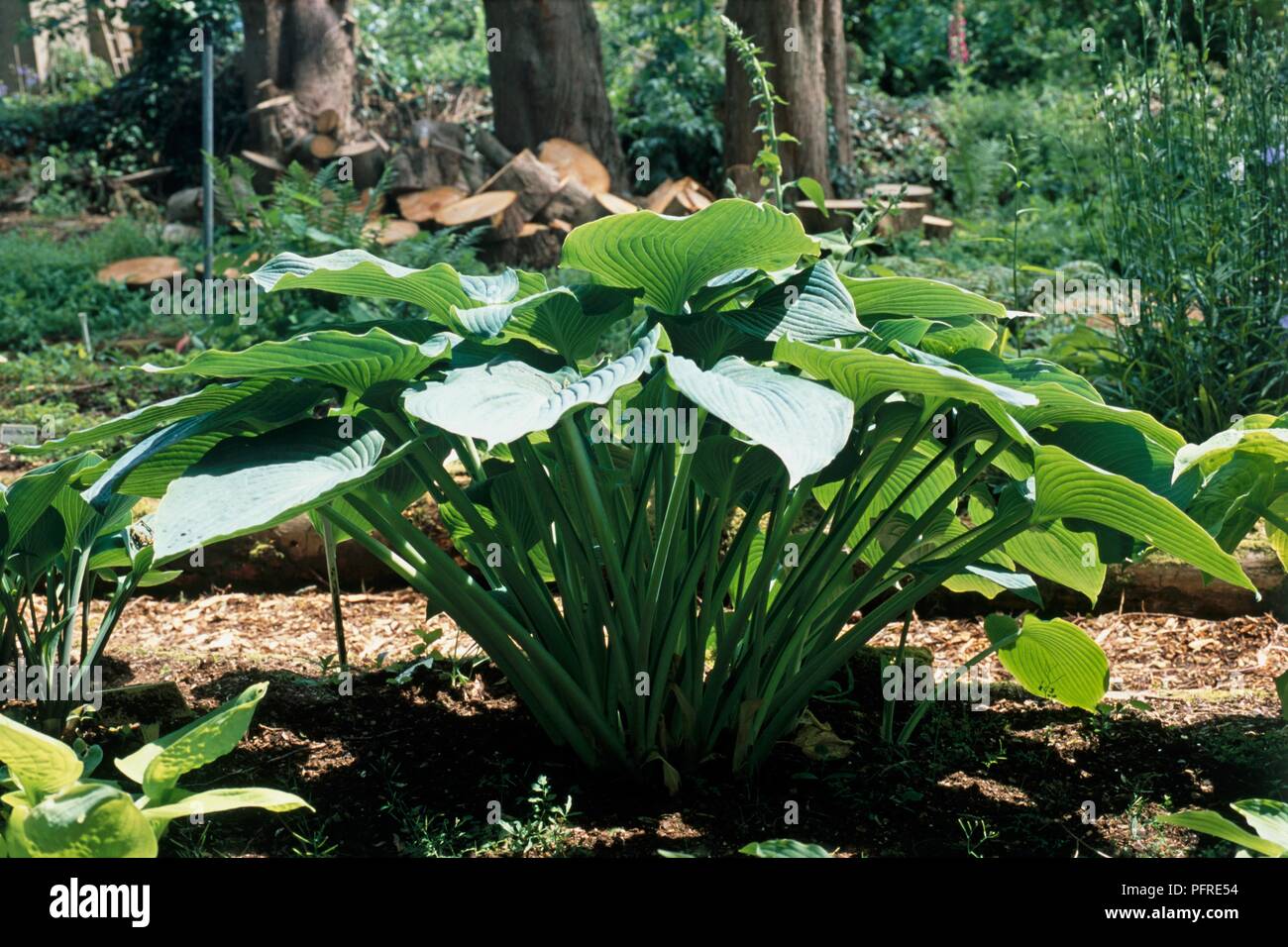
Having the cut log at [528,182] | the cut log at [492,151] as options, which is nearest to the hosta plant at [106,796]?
the cut log at [528,182]

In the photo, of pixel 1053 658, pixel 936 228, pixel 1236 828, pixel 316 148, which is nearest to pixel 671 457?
pixel 1053 658

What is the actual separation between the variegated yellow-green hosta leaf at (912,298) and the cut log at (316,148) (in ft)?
22.4

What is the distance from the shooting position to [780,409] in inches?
59.7

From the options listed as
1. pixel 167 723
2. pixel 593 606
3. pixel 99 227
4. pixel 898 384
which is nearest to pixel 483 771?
pixel 593 606

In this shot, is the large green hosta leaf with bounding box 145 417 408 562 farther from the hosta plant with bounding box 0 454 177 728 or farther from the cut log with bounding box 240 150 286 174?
the cut log with bounding box 240 150 286 174

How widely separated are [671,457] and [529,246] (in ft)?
17.1

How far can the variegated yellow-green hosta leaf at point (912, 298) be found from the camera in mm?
1980

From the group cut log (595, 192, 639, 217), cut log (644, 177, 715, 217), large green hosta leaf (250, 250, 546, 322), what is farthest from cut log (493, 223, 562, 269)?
large green hosta leaf (250, 250, 546, 322)

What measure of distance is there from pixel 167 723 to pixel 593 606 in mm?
933

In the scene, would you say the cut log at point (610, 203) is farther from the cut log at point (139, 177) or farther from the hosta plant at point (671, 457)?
the hosta plant at point (671, 457)

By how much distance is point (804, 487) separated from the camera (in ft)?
6.60

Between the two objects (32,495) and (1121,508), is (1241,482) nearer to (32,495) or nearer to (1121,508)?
(1121,508)

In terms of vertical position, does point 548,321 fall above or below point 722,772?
above
